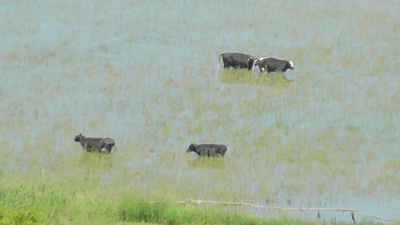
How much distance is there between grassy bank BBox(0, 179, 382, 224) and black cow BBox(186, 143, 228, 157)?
2.71 m

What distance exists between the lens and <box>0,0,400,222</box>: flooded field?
11.9 meters

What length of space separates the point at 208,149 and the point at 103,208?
14.6ft

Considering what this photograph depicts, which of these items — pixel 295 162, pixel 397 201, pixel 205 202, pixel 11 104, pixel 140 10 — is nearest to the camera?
pixel 205 202

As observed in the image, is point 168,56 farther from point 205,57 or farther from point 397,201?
point 397,201

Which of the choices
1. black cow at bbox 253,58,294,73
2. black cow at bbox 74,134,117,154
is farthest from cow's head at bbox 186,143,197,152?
black cow at bbox 253,58,294,73

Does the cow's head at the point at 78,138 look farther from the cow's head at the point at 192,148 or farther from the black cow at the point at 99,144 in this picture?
the cow's head at the point at 192,148

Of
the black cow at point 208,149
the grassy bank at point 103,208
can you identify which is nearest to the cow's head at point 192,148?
the black cow at point 208,149

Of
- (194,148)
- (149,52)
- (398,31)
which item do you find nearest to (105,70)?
(149,52)

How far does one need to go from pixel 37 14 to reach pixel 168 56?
21.1ft

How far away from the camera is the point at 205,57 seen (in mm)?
20203

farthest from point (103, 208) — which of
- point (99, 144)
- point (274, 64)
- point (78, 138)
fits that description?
point (274, 64)

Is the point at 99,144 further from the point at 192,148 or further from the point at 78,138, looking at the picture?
the point at 192,148

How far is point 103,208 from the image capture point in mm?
8875

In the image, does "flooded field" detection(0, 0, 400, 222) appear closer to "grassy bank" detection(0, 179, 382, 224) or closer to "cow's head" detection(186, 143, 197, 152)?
"cow's head" detection(186, 143, 197, 152)
